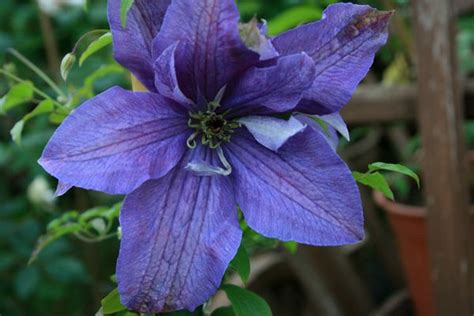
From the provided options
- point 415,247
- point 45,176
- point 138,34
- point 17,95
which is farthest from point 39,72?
point 45,176

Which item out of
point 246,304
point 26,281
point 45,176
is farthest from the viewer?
point 45,176

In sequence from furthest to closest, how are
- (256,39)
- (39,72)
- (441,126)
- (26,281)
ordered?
(26,281) < (441,126) < (39,72) < (256,39)

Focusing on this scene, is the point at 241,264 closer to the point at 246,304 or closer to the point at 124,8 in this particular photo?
the point at 246,304

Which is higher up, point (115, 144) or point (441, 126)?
point (115, 144)

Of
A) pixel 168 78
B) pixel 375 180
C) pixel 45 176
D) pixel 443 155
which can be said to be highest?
pixel 168 78

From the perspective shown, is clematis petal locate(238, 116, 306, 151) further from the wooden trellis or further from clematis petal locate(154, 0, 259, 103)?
the wooden trellis

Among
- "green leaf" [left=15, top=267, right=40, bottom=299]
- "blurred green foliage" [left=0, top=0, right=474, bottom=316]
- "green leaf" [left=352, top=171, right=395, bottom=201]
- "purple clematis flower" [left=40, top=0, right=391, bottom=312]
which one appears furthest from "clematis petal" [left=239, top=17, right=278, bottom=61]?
"green leaf" [left=15, top=267, right=40, bottom=299]

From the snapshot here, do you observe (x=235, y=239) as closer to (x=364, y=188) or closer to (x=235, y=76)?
(x=235, y=76)

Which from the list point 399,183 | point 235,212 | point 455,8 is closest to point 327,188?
point 235,212

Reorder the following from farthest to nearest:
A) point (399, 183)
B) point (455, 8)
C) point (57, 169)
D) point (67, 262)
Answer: point (67, 262) < point (399, 183) < point (455, 8) < point (57, 169)
